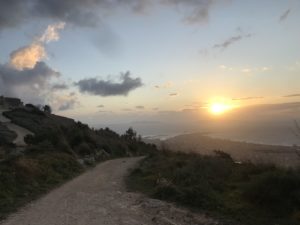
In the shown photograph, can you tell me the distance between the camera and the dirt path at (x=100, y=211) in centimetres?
1246

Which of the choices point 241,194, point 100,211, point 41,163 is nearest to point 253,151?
point 41,163

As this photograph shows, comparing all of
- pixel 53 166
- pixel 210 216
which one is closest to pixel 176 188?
pixel 210 216

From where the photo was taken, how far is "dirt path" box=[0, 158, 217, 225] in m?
12.5

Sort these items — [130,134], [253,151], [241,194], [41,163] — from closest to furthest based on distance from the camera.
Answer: [241,194]
[41,163]
[253,151]
[130,134]

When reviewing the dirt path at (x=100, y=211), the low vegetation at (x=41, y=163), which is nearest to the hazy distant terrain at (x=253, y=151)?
the dirt path at (x=100, y=211)

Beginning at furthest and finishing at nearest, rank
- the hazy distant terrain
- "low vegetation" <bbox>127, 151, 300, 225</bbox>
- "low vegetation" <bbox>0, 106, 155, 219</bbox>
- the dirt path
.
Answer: the hazy distant terrain
"low vegetation" <bbox>0, 106, 155, 219</bbox>
"low vegetation" <bbox>127, 151, 300, 225</bbox>
the dirt path

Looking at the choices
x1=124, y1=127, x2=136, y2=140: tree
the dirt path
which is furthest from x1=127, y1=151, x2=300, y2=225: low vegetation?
x1=124, y1=127, x2=136, y2=140: tree

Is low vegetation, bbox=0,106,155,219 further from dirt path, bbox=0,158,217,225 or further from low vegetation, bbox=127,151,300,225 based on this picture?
low vegetation, bbox=127,151,300,225

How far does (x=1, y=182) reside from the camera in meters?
18.8

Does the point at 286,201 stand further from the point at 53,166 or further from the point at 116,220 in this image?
the point at 53,166

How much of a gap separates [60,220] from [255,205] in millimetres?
6277

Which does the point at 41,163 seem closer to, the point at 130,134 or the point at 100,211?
the point at 100,211

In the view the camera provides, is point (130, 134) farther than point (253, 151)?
Yes

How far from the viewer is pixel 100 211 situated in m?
13.9
